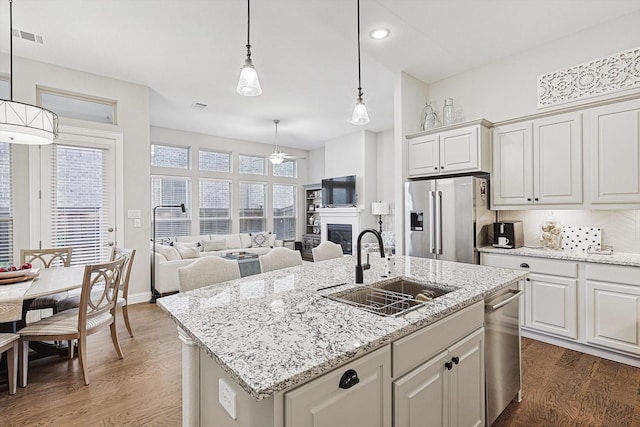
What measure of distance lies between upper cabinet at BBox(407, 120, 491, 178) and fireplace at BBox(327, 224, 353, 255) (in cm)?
376

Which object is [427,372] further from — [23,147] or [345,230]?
[345,230]

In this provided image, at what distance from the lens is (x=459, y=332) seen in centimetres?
152

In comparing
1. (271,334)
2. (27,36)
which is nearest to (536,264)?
(271,334)

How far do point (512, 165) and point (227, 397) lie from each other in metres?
3.55

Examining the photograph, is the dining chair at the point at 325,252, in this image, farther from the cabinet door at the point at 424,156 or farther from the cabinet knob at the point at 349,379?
the cabinet knob at the point at 349,379

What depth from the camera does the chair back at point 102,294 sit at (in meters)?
2.39

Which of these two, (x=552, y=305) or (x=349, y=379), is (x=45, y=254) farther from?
(x=552, y=305)

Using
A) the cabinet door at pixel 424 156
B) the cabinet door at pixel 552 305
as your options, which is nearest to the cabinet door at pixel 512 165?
the cabinet door at pixel 424 156

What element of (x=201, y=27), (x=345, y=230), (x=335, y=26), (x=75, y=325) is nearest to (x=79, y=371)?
(x=75, y=325)

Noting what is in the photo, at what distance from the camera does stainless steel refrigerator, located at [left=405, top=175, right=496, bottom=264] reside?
131 inches

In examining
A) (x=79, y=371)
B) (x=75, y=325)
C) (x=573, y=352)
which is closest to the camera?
(x=75, y=325)

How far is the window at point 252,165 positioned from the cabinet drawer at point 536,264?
6289 mm

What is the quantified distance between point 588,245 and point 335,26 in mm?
3276

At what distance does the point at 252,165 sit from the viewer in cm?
836
